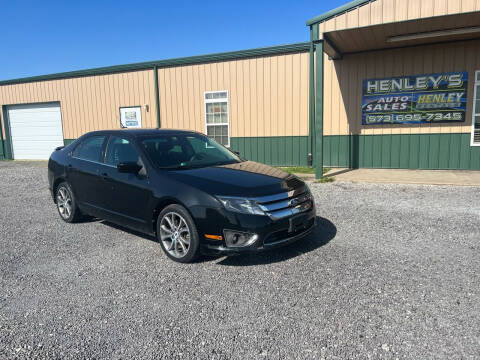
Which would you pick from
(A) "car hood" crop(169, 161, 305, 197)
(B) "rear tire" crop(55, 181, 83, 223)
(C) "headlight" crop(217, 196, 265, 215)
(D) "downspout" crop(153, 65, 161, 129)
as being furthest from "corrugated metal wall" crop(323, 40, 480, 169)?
(C) "headlight" crop(217, 196, 265, 215)

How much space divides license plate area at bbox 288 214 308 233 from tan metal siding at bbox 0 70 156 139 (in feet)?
36.7

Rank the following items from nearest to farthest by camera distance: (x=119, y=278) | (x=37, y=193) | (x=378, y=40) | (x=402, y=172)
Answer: (x=119, y=278) < (x=37, y=193) < (x=378, y=40) < (x=402, y=172)

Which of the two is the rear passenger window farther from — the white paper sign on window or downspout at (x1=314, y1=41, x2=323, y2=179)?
the white paper sign on window

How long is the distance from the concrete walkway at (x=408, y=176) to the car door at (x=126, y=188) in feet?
19.0


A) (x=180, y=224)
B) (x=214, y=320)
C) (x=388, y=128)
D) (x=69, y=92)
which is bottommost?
(x=214, y=320)

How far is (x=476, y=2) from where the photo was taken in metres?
6.96

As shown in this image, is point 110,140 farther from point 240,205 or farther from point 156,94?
point 156,94

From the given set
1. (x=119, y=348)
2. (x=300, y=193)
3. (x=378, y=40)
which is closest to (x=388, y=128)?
(x=378, y=40)

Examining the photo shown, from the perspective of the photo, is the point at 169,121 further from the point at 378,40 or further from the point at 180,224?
the point at 180,224

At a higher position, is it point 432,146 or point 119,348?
point 432,146

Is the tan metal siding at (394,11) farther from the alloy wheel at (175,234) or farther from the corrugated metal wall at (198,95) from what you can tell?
the alloy wheel at (175,234)

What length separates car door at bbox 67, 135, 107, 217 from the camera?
503 cm

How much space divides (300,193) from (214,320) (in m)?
1.91

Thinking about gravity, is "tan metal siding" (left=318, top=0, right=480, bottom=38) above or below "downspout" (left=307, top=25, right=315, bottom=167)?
above
